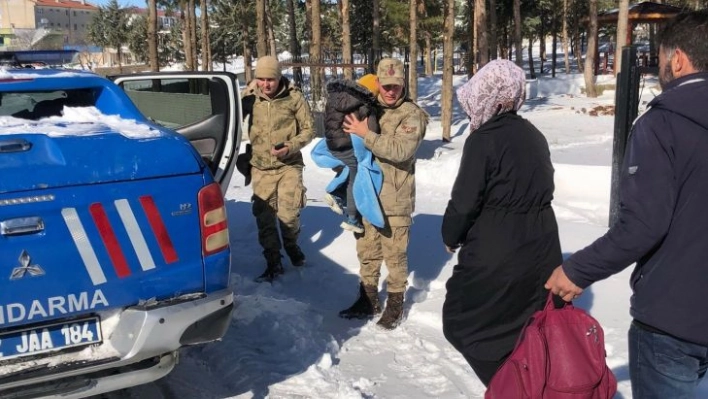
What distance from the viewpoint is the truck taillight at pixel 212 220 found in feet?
10.1

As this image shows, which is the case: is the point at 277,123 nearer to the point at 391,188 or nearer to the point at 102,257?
the point at 391,188

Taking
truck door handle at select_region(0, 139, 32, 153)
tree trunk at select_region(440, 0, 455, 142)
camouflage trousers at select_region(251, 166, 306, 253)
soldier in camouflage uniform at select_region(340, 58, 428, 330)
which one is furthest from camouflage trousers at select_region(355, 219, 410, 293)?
tree trunk at select_region(440, 0, 455, 142)

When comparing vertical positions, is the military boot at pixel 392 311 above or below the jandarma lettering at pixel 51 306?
below

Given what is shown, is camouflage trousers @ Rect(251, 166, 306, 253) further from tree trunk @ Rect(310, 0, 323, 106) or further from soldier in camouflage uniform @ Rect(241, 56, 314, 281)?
tree trunk @ Rect(310, 0, 323, 106)

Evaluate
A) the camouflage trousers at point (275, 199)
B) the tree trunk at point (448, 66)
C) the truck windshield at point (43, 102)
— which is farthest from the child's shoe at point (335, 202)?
the tree trunk at point (448, 66)

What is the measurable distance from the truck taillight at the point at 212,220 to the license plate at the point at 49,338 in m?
0.57

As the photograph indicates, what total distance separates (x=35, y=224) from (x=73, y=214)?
143 mm

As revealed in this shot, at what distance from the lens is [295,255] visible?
6.01m

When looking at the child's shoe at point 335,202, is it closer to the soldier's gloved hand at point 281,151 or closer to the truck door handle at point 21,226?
the soldier's gloved hand at point 281,151

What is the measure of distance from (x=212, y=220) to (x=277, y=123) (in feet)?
7.97

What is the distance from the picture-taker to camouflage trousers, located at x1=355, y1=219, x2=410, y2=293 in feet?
15.2

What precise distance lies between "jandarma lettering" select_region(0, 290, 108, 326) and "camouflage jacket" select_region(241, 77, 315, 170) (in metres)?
2.78

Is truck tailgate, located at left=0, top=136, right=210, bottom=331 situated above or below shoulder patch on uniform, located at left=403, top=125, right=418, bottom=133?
below

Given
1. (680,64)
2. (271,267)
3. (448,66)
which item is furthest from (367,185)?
(448,66)
